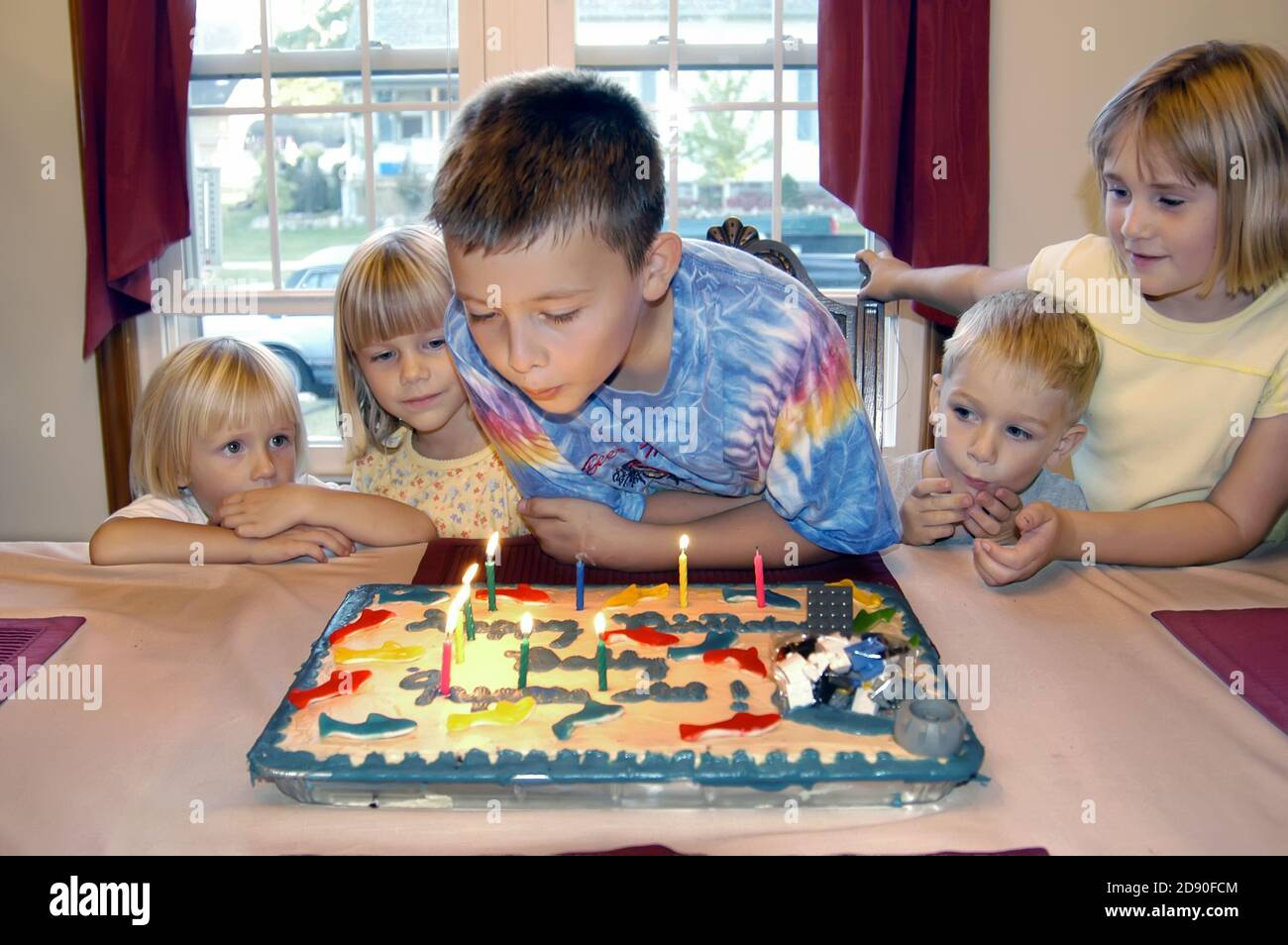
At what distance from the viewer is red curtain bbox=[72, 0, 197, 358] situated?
321cm

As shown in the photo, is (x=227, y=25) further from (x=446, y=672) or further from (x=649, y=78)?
(x=446, y=672)

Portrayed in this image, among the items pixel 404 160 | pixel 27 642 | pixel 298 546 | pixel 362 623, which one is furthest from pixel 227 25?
pixel 362 623

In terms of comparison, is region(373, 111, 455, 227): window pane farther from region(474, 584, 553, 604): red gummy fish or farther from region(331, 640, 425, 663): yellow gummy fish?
region(331, 640, 425, 663): yellow gummy fish

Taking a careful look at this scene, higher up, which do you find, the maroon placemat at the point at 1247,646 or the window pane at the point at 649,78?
the window pane at the point at 649,78

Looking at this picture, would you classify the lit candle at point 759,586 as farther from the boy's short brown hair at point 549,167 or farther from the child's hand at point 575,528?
the boy's short brown hair at point 549,167

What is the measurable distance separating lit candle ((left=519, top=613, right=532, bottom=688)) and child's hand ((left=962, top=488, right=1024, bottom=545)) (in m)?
0.81

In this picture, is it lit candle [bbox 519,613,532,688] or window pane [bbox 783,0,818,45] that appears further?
window pane [bbox 783,0,818,45]

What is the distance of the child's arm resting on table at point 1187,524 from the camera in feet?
5.28

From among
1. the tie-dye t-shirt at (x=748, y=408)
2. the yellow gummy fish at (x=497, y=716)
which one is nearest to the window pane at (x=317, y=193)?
the tie-dye t-shirt at (x=748, y=408)

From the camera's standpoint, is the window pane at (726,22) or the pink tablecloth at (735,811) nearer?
the pink tablecloth at (735,811)

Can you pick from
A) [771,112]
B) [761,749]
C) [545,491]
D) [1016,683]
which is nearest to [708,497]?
[545,491]

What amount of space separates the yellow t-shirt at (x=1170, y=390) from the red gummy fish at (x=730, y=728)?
1.06 meters

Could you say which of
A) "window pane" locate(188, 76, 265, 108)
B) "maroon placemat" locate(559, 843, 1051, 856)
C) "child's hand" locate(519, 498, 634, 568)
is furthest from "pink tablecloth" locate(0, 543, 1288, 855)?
"window pane" locate(188, 76, 265, 108)

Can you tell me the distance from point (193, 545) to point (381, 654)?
63cm
